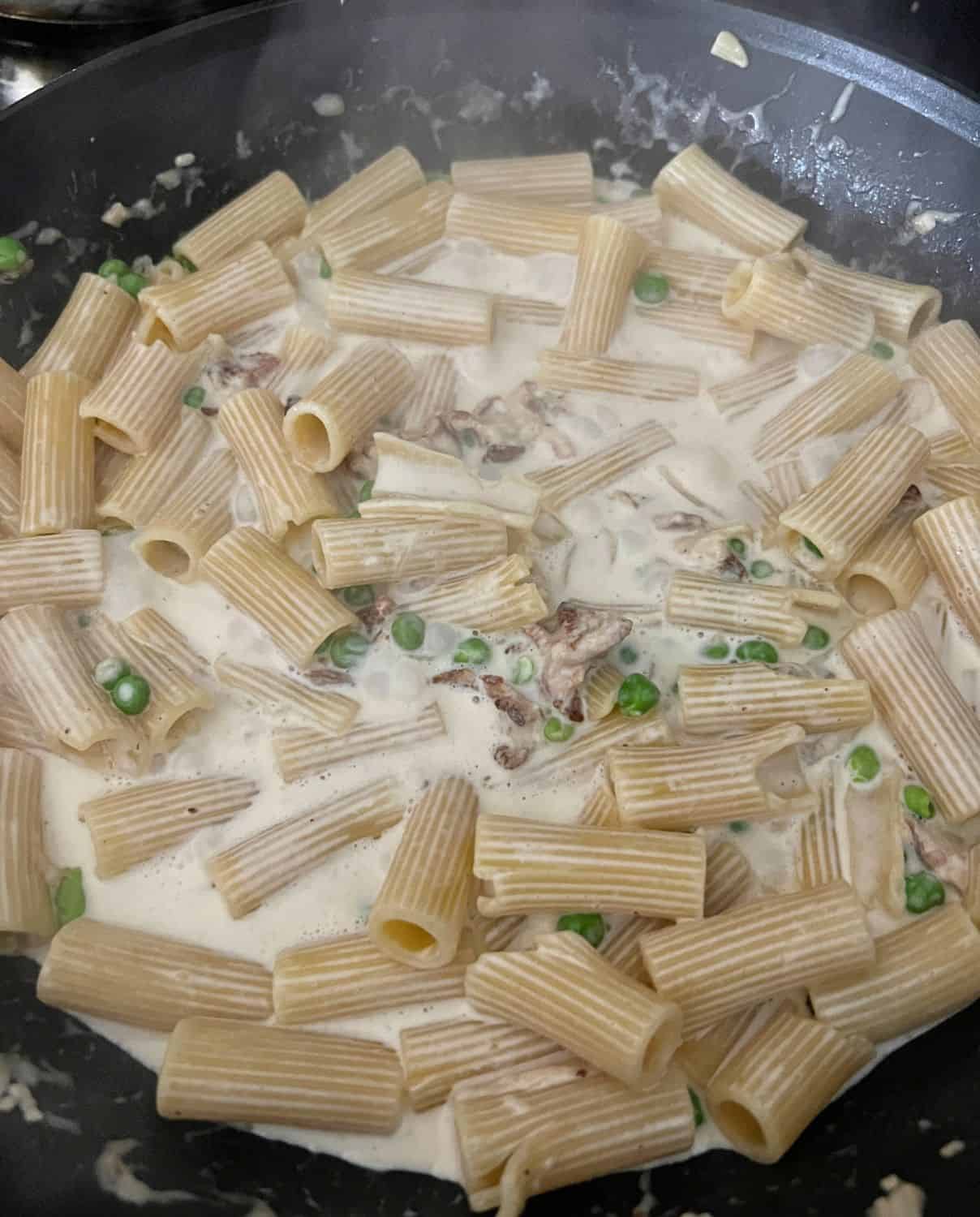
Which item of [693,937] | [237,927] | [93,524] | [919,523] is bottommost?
[237,927]

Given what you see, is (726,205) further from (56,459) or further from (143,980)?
(143,980)

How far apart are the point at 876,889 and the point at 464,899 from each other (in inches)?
37.1

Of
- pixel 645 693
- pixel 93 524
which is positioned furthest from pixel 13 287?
pixel 645 693

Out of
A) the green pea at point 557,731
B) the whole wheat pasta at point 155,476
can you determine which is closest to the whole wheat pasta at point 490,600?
the green pea at point 557,731

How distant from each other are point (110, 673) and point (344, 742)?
572mm

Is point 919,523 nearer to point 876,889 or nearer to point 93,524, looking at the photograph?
point 876,889

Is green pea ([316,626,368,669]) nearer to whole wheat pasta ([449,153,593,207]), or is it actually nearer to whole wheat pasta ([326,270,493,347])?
whole wheat pasta ([326,270,493,347])

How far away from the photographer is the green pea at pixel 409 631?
3.02 m

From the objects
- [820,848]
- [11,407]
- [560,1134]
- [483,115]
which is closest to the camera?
[560,1134]

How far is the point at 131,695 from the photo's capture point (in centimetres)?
286

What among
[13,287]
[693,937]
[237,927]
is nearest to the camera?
[693,937]

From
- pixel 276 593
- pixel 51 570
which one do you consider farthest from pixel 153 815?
pixel 51 570

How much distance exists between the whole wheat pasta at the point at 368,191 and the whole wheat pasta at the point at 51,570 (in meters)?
1.29

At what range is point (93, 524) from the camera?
10.7 ft
